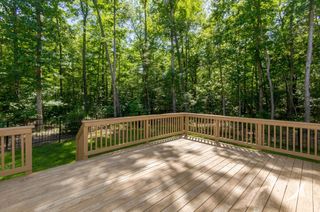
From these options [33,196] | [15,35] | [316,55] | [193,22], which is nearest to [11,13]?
[15,35]

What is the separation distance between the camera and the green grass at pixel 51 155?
13.6ft

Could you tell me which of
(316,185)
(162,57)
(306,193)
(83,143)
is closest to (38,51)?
(83,143)

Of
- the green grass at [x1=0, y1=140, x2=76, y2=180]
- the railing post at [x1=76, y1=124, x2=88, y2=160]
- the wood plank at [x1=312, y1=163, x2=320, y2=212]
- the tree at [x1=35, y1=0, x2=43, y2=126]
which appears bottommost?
the green grass at [x1=0, y1=140, x2=76, y2=180]

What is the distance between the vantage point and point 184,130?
569 centimetres

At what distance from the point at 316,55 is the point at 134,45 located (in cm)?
1050

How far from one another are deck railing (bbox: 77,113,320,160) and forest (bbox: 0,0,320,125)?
3269mm

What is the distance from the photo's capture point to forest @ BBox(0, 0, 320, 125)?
273 inches

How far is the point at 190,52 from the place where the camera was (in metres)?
13.0

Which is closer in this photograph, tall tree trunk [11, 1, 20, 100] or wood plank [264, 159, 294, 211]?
wood plank [264, 159, 294, 211]

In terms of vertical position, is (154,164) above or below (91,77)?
below

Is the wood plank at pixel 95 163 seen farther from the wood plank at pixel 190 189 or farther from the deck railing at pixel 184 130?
the wood plank at pixel 190 189

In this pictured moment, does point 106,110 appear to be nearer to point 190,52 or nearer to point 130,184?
point 190,52

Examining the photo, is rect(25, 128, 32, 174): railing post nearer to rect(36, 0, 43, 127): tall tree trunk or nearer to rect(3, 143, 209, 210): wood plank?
rect(3, 143, 209, 210): wood plank

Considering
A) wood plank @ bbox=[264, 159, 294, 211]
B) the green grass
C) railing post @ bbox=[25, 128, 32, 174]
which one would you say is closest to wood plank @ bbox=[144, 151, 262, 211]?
wood plank @ bbox=[264, 159, 294, 211]
